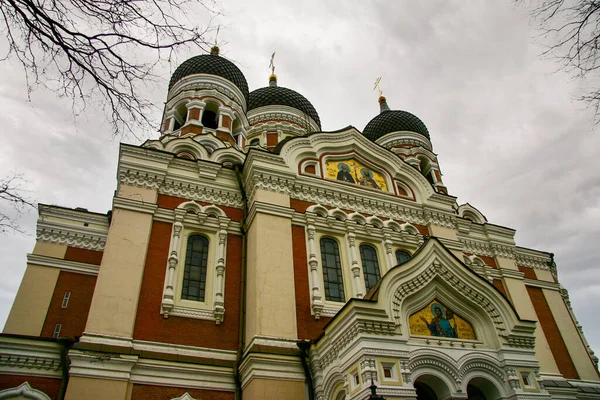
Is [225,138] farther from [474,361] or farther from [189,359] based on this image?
[474,361]

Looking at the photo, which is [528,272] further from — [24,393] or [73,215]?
[24,393]

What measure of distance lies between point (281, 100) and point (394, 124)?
19.5 ft

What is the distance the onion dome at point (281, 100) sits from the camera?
2347 cm

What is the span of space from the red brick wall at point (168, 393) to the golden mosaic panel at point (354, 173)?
22.7 feet

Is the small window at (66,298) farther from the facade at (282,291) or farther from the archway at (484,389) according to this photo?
the archway at (484,389)

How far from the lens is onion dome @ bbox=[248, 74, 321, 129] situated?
2347cm

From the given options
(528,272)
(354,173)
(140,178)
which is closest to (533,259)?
(528,272)

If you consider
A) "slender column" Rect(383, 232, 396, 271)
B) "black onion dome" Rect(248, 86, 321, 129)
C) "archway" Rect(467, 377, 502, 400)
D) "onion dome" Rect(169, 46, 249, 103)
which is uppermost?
"black onion dome" Rect(248, 86, 321, 129)

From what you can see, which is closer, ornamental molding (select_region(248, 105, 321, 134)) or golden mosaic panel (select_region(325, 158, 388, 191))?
golden mosaic panel (select_region(325, 158, 388, 191))

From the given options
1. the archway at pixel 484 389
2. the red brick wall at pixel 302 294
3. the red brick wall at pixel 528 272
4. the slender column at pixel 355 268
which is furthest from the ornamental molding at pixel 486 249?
the archway at pixel 484 389

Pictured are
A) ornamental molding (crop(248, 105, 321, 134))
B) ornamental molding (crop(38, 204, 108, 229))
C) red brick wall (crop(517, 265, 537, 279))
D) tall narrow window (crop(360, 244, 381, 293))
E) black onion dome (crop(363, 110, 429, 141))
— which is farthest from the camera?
ornamental molding (crop(248, 105, 321, 134))

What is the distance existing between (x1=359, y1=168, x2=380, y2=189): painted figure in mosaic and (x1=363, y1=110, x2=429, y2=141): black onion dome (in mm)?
8404

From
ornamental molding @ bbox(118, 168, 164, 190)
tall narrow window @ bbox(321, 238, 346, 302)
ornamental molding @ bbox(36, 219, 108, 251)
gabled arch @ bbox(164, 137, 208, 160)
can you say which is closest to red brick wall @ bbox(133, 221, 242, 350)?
ornamental molding @ bbox(118, 168, 164, 190)

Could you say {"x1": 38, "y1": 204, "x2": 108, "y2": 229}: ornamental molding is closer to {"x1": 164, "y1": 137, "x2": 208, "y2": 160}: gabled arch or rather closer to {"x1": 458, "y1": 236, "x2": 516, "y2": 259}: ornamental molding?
{"x1": 164, "y1": 137, "x2": 208, "y2": 160}: gabled arch
